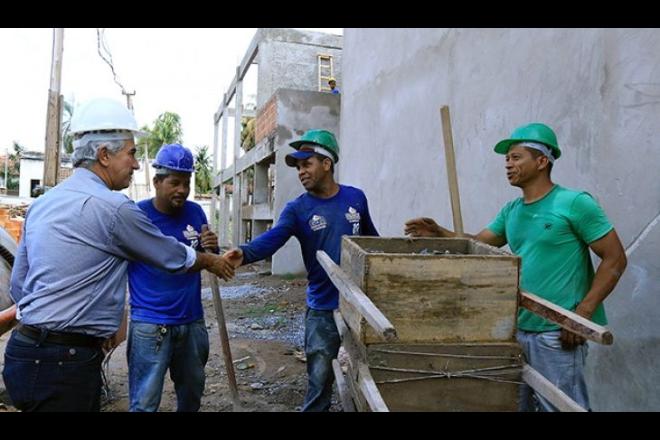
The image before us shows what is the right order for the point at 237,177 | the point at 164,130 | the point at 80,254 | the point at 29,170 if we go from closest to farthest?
the point at 80,254 → the point at 237,177 → the point at 29,170 → the point at 164,130

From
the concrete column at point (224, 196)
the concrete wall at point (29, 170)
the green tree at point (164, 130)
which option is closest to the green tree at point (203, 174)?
the green tree at point (164, 130)

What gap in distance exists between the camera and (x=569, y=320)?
5.81 ft

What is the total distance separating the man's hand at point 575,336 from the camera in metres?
2.24

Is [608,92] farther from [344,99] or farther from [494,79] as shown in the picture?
[344,99]

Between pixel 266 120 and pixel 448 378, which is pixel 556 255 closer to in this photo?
pixel 448 378

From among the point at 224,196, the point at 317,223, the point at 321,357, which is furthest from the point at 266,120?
the point at 321,357

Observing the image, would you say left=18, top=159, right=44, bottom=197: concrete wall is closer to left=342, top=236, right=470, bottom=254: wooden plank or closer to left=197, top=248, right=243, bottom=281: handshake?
left=197, top=248, right=243, bottom=281: handshake

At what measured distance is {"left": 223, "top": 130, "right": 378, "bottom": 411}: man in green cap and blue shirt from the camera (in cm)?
301

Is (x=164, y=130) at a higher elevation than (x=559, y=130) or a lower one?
higher

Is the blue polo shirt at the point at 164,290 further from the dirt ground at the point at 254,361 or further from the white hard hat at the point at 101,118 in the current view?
the dirt ground at the point at 254,361

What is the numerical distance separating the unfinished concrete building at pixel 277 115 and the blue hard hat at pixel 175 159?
8.14 metres

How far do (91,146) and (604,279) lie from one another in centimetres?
234

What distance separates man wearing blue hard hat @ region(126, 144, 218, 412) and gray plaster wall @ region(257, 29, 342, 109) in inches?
450

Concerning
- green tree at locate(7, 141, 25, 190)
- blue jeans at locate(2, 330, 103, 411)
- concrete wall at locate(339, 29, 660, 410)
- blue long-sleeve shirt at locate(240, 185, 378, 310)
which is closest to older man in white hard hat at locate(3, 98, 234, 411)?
blue jeans at locate(2, 330, 103, 411)
